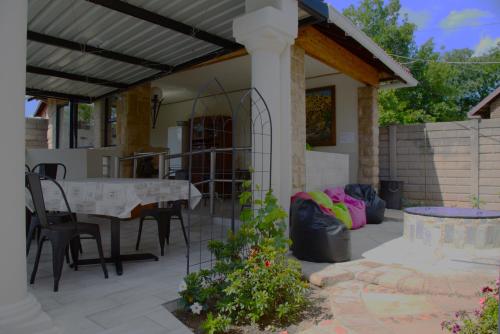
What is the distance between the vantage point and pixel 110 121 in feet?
27.3

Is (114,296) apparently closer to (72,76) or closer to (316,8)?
(316,8)

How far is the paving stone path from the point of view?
2238mm

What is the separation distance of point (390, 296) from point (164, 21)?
3.91 m

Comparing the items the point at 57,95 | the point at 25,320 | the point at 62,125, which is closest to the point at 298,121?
the point at 25,320

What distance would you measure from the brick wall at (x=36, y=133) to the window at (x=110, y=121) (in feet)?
8.60

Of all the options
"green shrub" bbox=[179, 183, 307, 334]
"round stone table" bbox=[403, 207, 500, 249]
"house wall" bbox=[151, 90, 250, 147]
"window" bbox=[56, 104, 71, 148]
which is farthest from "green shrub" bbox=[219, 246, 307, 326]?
"window" bbox=[56, 104, 71, 148]

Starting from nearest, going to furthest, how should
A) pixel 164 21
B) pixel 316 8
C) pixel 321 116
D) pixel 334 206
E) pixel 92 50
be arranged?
pixel 316 8
pixel 164 21
pixel 334 206
pixel 92 50
pixel 321 116

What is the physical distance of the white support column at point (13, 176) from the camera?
2.01 meters

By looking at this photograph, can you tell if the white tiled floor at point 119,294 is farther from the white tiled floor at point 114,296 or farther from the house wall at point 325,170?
the house wall at point 325,170

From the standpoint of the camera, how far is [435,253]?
402 cm

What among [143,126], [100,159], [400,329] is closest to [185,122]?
[143,126]

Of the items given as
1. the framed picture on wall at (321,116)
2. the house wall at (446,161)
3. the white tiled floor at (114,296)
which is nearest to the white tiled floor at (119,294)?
the white tiled floor at (114,296)

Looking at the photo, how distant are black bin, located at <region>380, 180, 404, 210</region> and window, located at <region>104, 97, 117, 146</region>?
20.4 feet

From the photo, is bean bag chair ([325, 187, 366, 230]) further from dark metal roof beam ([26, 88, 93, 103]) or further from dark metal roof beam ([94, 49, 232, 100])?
dark metal roof beam ([26, 88, 93, 103])
